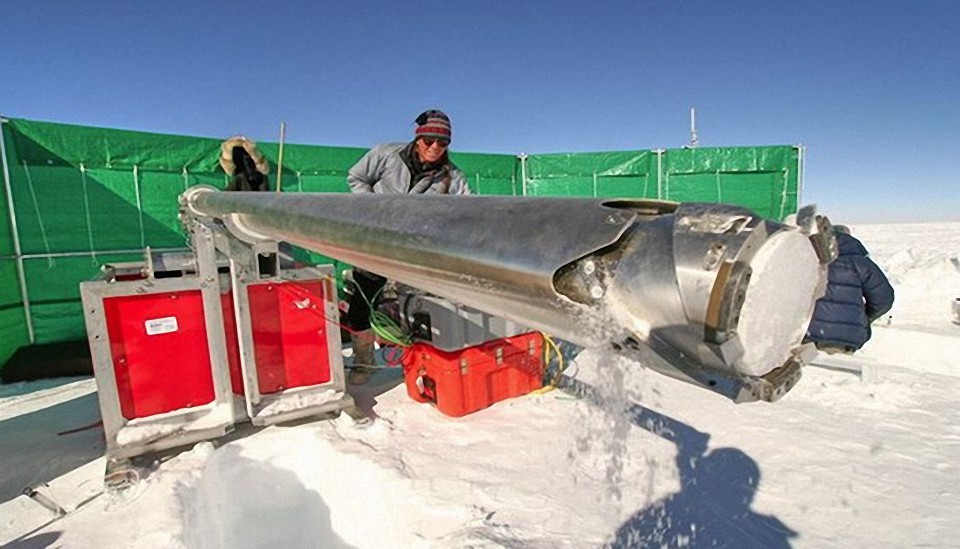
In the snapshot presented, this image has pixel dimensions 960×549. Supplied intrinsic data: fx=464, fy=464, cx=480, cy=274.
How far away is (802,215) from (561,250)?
1.25 feet

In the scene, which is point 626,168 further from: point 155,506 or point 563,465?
point 155,506

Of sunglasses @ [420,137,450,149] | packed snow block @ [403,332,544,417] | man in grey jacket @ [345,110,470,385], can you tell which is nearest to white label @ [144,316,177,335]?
man in grey jacket @ [345,110,470,385]

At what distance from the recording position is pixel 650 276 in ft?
2.10

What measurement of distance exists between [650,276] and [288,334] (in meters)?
3.11

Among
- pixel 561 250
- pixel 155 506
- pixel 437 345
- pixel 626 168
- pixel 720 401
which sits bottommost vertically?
pixel 720 401

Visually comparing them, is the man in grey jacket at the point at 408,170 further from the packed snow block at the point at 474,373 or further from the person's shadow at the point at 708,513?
the person's shadow at the point at 708,513

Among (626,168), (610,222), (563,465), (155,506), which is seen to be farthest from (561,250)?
(626,168)

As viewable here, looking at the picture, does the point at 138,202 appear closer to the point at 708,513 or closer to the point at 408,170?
the point at 408,170

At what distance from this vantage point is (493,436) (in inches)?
129

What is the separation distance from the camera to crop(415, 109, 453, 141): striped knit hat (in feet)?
11.0

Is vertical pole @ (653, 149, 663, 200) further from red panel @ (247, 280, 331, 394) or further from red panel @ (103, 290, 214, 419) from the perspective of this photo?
red panel @ (103, 290, 214, 419)

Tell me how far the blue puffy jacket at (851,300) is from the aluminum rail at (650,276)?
2.65 m

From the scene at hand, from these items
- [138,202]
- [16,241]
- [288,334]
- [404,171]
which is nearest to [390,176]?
[404,171]

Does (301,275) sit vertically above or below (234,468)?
above
